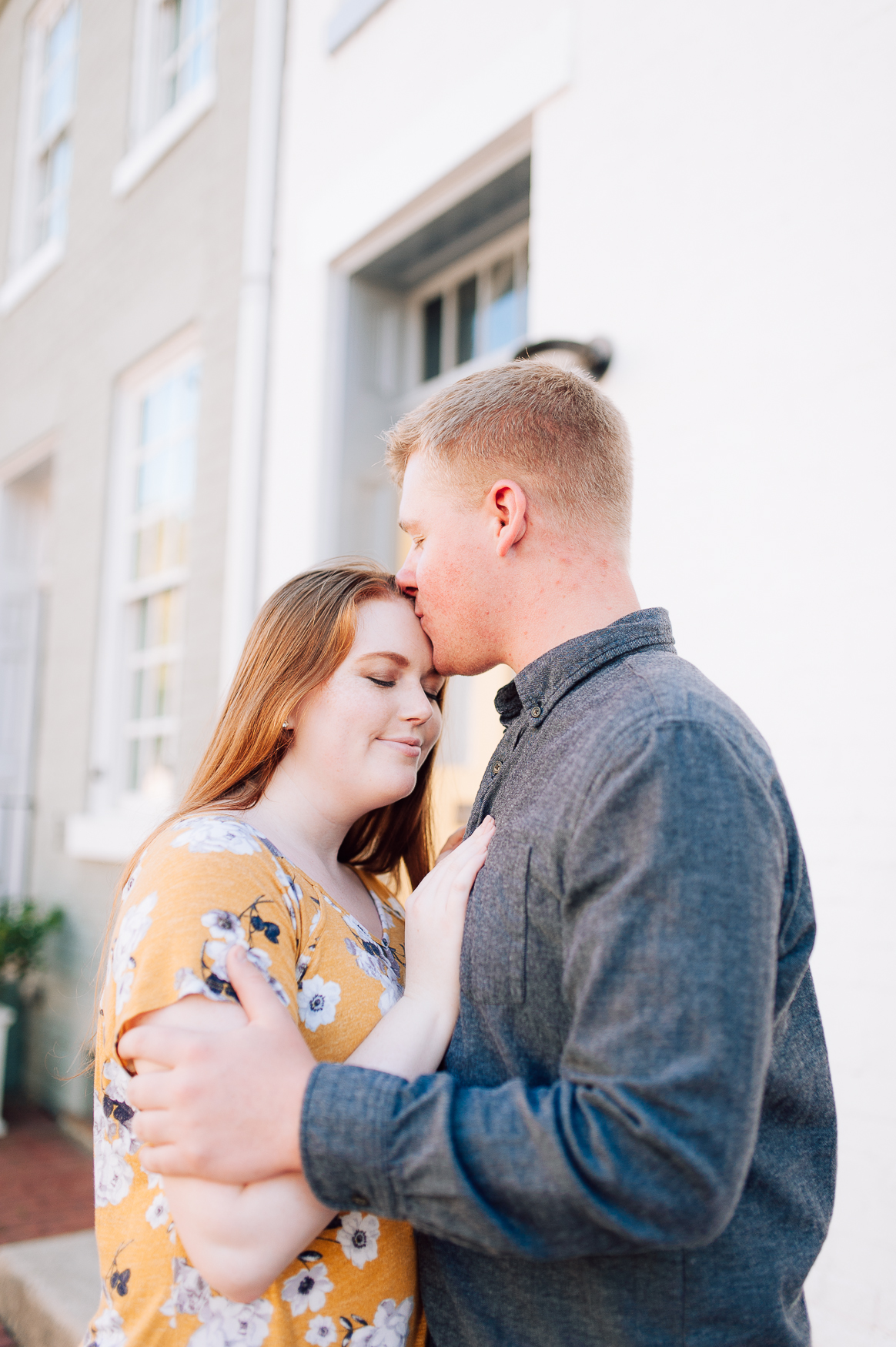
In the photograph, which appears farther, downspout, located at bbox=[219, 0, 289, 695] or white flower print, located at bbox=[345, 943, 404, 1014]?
downspout, located at bbox=[219, 0, 289, 695]

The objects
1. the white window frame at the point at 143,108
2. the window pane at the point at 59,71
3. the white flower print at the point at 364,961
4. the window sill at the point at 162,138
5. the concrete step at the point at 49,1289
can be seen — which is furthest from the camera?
the window pane at the point at 59,71

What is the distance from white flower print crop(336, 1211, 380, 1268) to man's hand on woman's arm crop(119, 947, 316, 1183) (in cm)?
32

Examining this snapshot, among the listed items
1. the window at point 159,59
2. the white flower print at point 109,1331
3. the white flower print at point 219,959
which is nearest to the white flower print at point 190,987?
the white flower print at point 219,959

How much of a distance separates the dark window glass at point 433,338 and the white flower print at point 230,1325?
12.2ft

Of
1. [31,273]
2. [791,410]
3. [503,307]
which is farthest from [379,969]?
[31,273]

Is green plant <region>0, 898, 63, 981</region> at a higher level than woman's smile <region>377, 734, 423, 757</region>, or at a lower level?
lower

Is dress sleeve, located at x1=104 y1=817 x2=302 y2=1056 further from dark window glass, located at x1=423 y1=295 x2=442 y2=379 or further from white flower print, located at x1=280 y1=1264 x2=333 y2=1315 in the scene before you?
dark window glass, located at x1=423 y1=295 x2=442 y2=379

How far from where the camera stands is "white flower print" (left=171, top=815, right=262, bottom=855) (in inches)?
55.9

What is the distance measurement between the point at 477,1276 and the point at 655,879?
0.66 meters

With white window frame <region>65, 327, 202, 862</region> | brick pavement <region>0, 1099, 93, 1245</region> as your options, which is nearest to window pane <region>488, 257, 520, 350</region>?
white window frame <region>65, 327, 202, 862</region>

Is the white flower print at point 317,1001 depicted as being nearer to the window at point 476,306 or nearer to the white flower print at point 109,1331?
the white flower print at point 109,1331

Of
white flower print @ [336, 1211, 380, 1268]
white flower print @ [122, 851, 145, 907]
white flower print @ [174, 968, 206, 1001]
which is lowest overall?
white flower print @ [336, 1211, 380, 1268]

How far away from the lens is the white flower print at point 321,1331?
4.53 ft

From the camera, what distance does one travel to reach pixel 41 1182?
4617 mm
